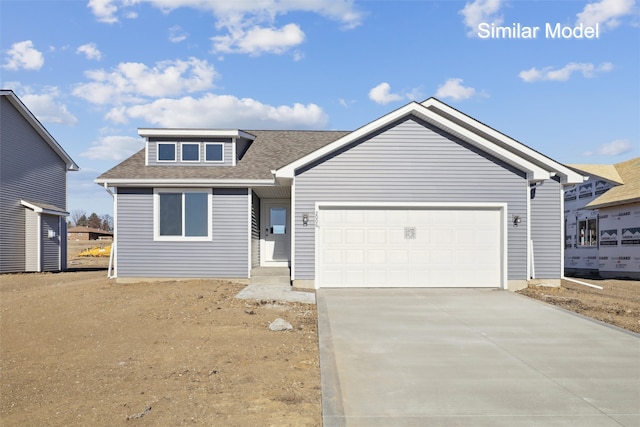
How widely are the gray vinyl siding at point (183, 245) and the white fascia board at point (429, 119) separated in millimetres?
2269

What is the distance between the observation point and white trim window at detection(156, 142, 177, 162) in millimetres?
16156

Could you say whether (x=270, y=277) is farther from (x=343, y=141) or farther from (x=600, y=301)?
(x=600, y=301)

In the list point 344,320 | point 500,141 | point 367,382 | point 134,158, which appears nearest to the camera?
point 367,382

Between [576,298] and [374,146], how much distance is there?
6748 millimetres

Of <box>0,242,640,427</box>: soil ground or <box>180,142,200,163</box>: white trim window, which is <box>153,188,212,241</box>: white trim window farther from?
<box>0,242,640,427</box>: soil ground

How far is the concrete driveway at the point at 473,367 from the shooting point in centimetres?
531

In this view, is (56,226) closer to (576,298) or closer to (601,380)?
(576,298)

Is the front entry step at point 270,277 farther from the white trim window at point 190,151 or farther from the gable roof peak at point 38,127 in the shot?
the gable roof peak at point 38,127

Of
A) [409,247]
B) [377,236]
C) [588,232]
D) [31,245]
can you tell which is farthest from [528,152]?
[31,245]

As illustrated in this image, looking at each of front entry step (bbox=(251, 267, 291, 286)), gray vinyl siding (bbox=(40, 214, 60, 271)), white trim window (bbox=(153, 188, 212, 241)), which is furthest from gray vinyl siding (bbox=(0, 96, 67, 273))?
front entry step (bbox=(251, 267, 291, 286))

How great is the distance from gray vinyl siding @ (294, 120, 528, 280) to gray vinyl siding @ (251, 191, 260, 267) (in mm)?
2364

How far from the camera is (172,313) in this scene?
426 inches

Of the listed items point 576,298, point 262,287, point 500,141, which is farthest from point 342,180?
point 576,298

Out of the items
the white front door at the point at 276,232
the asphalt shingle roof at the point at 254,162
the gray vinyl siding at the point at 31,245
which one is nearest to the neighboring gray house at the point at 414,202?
the asphalt shingle roof at the point at 254,162
